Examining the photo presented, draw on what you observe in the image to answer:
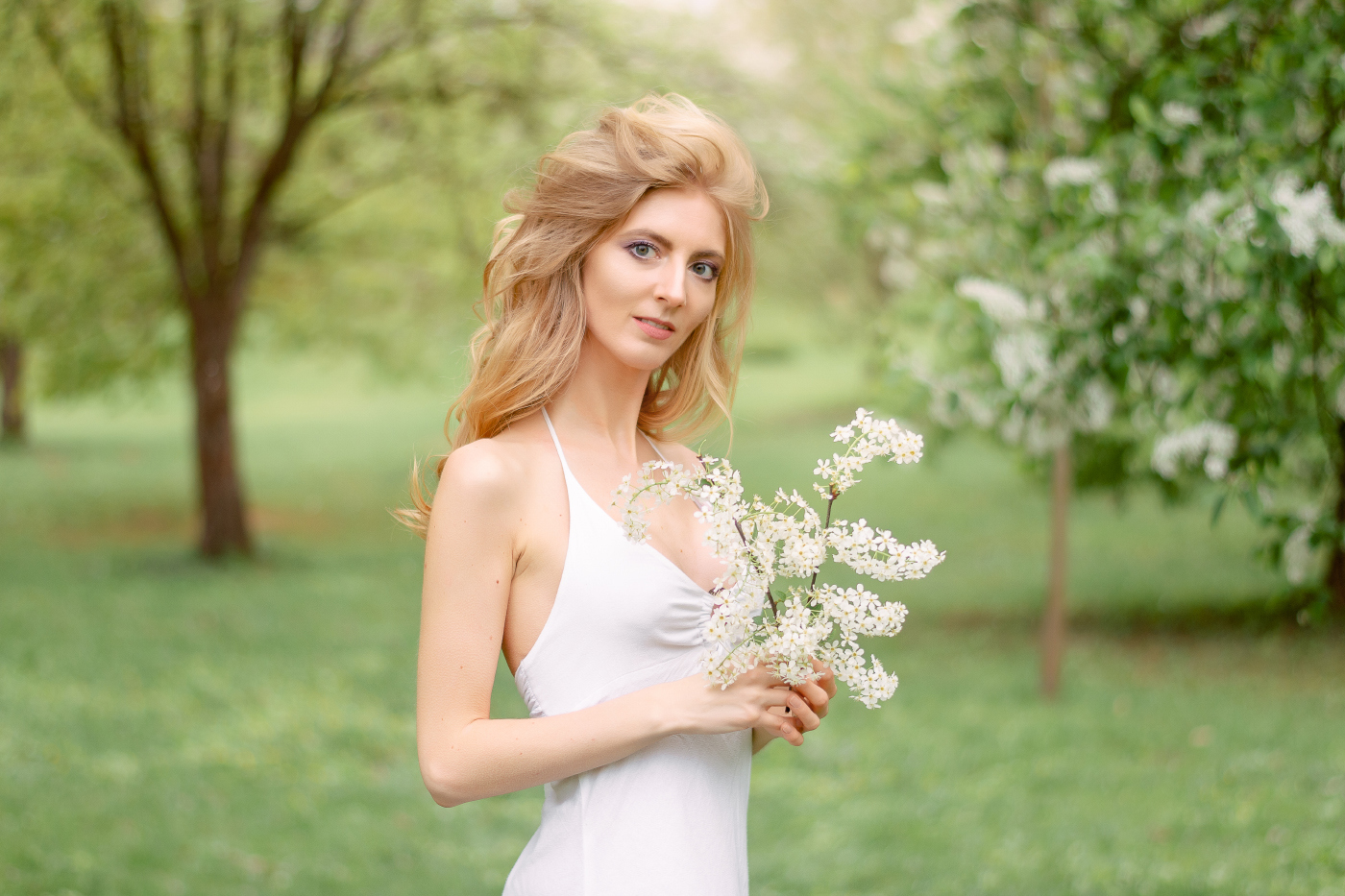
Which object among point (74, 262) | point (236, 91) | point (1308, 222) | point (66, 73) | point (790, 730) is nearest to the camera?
point (790, 730)

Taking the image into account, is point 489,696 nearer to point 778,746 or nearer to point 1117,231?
point 1117,231

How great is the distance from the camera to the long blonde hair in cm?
202

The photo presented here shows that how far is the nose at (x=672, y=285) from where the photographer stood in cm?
197

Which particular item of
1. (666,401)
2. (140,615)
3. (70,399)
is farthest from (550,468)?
(70,399)

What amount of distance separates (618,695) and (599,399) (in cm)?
52

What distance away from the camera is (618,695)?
191 cm

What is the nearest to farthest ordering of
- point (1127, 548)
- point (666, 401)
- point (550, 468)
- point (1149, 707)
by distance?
point (550, 468) < point (666, 401) < point (1149, 707) < point (1127, 548)

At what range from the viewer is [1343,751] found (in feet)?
21.4

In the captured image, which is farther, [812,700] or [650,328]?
[650,328]

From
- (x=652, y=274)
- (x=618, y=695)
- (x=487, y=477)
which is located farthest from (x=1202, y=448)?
(x=487, y=477)

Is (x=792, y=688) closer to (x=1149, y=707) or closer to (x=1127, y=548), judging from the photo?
(x=1149, y=707)

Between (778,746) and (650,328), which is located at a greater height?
(650,328)

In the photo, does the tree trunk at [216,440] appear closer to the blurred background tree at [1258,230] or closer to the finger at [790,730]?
the blurred background tree at [1258,230]

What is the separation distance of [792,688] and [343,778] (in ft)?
16.7
